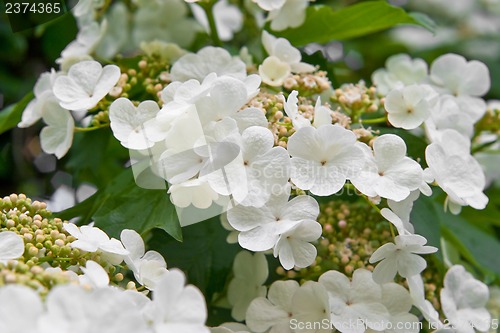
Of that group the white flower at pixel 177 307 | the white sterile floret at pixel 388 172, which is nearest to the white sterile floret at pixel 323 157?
the white sterile floret at pixel 388 172

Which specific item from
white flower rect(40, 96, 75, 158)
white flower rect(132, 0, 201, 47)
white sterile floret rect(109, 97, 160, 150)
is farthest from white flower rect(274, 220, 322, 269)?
white flower rect(132, 0, 201, 47)

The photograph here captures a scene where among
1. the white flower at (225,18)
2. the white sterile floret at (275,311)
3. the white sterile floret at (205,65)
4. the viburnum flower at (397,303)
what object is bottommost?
the viburnum flower at (397,303)

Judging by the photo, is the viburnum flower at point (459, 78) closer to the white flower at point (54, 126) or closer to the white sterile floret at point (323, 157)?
the white sterile floret at point (323, 157)

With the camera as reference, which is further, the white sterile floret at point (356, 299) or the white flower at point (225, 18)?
the white flower at point (225, 18)

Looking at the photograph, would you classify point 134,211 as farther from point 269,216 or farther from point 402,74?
point 402,74

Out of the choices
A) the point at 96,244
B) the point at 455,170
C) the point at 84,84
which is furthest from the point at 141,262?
the point at 455,170

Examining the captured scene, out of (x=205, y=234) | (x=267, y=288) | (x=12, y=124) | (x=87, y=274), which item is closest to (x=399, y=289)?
(x=267, y=288)
